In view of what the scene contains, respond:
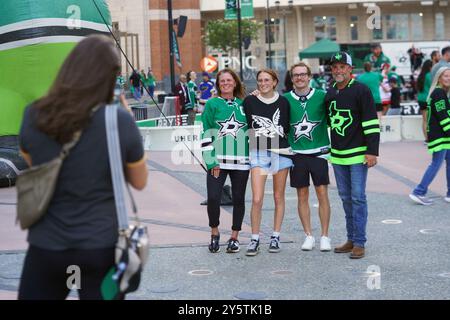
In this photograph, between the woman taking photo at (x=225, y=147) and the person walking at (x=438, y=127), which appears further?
the person walking at (x=438, y=127)

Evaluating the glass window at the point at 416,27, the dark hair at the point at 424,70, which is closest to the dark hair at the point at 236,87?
the dark hair at the point at 424,70

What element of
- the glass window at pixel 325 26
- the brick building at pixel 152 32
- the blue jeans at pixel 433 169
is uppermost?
the glass window at pixel 325 26

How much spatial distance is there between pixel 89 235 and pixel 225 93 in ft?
14.4

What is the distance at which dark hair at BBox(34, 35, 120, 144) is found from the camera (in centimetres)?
331

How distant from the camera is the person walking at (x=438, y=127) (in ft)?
31.8

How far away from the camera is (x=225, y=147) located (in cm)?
750

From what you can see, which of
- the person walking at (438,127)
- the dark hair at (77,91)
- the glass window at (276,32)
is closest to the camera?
the dark hair at (77,91)

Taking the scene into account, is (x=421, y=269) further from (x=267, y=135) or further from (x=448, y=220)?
(x=448, y=220)

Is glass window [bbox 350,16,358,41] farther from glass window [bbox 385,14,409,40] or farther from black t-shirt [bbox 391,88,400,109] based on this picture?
black t-shirt [bbox 391,88,400,109]

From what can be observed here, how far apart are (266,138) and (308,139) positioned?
0.40 meters

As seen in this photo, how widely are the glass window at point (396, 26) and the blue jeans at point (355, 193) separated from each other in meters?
57.8

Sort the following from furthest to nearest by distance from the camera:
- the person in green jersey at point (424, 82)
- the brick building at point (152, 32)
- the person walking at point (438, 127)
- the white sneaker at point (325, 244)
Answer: the brick building at point (152, 32)
the person in green jersey at point (424, 82)
the person walking at point (438, 127)
the white sneaker at point (325, 244)

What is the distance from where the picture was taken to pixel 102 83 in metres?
3.38

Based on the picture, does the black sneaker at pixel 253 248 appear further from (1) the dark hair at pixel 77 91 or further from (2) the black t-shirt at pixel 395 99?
(2) the black t-shirt at pixel 395 99
